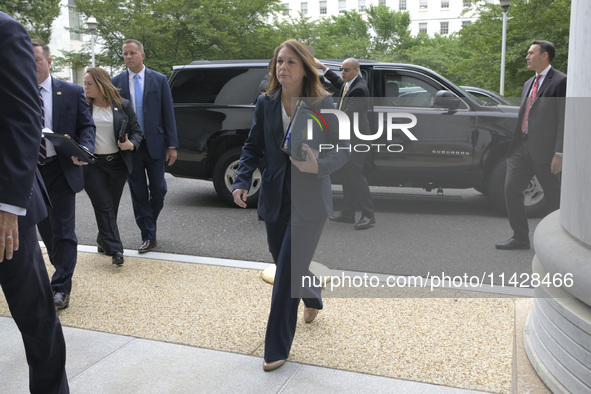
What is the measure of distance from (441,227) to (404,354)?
788mm

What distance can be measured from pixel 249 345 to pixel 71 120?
2.35 m

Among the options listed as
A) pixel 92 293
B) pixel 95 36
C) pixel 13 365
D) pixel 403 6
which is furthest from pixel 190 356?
pixel 403 6

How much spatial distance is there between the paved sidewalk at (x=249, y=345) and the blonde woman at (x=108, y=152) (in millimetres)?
653

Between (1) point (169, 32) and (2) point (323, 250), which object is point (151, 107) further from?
(1) point (169, 32)

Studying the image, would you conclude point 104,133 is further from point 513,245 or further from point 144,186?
point 513,245

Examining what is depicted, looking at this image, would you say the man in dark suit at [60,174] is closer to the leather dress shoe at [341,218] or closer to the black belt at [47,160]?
the black belt at [47,160]

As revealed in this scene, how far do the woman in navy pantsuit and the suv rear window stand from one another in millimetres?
5029

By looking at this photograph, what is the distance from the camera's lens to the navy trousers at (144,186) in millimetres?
6352

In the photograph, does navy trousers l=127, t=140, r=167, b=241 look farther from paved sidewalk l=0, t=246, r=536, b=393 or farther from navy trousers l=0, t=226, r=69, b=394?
navy trousers l=0, t=226, r=69, b=394

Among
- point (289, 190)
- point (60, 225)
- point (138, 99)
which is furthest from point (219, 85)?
point (289, 190)

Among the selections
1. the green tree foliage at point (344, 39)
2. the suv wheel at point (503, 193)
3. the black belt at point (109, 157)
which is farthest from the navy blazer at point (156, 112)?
the green tree foliage at point (344, 39)

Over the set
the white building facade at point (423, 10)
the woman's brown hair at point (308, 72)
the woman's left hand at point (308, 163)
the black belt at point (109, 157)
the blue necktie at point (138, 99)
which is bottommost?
the black belt at point (109, 157)

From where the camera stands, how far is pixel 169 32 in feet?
76.5

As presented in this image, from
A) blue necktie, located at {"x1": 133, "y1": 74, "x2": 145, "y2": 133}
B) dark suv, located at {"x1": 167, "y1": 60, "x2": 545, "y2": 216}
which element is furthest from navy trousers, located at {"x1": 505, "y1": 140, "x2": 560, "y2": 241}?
blue necktie, located at {"x1": 133, "y1": 74, "x2": 145, "y2": 133}
